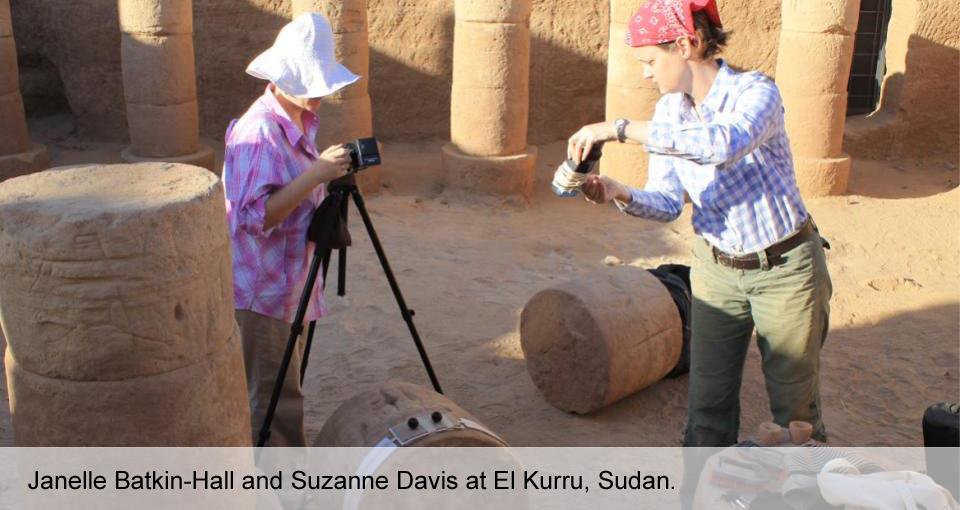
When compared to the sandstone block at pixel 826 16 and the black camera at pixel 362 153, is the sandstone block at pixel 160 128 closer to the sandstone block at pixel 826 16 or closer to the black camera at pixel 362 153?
the sandstone block at pixel 826 16

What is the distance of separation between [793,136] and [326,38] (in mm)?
6650

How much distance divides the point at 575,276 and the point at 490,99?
2.44 metres

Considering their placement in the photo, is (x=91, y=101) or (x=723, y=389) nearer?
(x=723, y=389)

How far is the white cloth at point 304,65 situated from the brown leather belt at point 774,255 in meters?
1.77

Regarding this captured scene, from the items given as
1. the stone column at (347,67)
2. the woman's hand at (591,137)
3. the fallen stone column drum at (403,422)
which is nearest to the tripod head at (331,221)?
the fallen stone column drum at (403,422)

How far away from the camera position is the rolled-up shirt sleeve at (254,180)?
4.36 metres

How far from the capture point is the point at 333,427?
14.9ft

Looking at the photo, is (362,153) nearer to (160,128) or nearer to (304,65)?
(304,65)

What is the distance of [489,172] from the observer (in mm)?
10188

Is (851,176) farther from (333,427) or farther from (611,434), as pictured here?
(333,427)

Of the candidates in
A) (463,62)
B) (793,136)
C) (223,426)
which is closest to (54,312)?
(223,426)

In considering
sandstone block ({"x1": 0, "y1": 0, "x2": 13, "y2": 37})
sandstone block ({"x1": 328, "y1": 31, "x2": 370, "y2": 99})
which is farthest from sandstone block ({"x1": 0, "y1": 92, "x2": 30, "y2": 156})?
sandstone block ({"x1": 328, "y1": 31, "x2": 370, "y2": 99})

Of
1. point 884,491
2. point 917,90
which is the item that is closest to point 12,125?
point 917,90

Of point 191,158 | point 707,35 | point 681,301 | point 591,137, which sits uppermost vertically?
point 707,35
